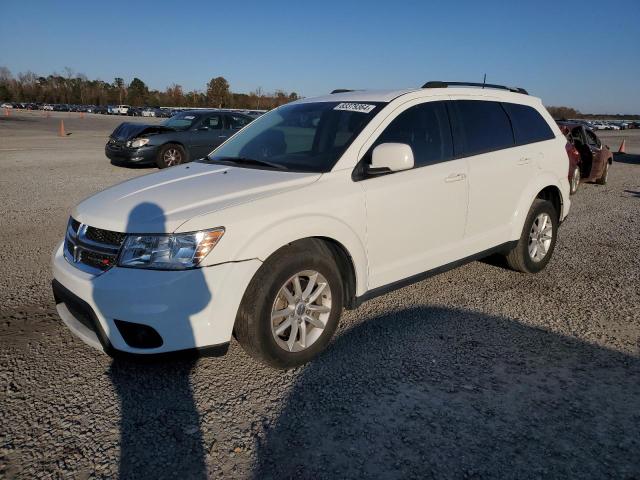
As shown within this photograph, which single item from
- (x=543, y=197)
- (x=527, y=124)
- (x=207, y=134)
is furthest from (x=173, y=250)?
(x=207, y=134)

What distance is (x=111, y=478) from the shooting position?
234 centimetres

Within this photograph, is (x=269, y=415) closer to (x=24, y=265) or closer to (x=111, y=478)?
(x=111, y=478)

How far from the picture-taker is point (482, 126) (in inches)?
177

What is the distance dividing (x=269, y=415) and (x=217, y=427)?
0.96ft

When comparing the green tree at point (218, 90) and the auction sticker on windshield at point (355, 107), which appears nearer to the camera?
the auction sticker on windshield at point (355, 107)

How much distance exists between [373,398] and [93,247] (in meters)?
1.91

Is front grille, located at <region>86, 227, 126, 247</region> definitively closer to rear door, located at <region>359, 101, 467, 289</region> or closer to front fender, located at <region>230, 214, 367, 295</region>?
front fender, located at <region>230, 214, 367, 295</region>

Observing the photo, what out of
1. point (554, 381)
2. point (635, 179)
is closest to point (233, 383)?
point (554, 381)

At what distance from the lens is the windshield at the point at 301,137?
368 centimetres

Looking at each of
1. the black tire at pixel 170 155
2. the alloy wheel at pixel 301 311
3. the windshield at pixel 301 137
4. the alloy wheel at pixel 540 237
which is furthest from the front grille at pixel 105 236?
the black tire at pixel 170 155

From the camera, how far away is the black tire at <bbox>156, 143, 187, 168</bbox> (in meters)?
13.1

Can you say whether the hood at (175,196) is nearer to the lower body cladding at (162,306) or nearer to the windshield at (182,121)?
the lower body cladding at (162,306)

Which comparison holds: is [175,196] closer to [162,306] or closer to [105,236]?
[105,236]

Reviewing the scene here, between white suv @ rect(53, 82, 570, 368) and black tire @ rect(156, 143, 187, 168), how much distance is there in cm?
923
